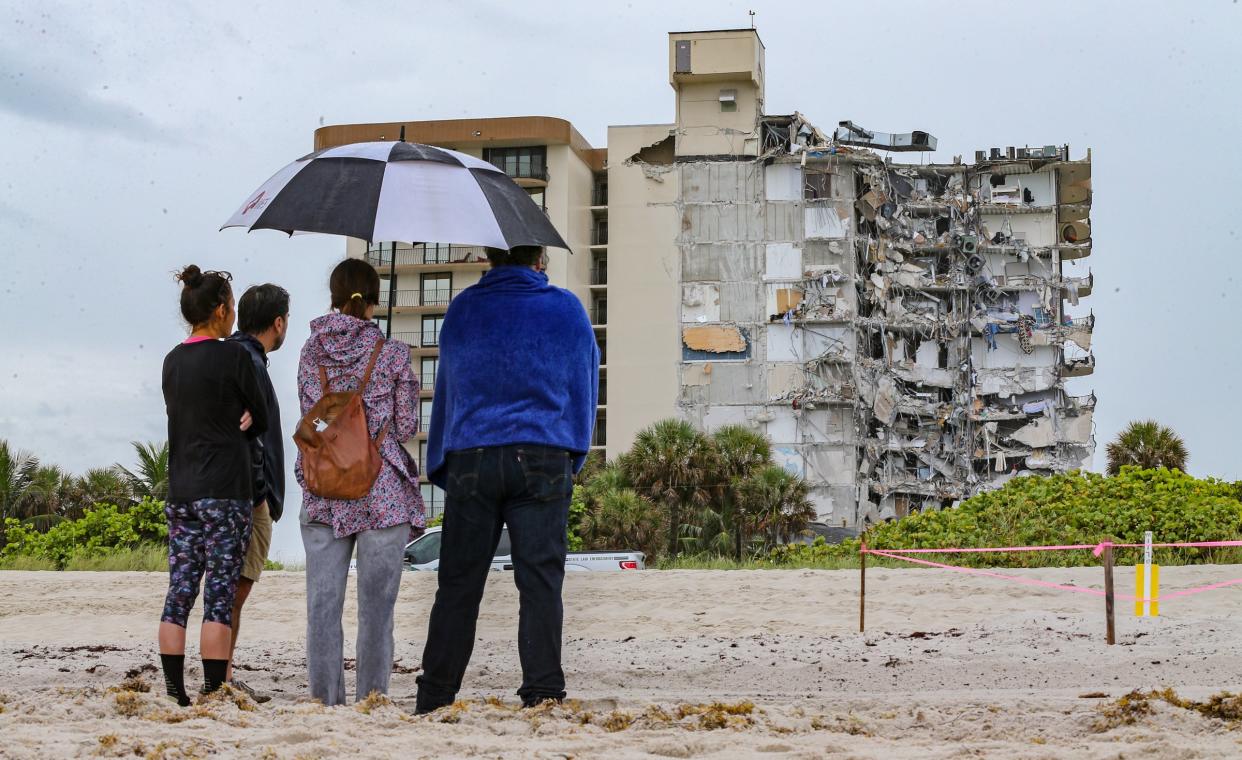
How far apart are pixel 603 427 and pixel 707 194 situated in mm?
12344

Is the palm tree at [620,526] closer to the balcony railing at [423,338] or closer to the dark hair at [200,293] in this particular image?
the balcony railing at [423,338]

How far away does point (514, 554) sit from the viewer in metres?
5.97

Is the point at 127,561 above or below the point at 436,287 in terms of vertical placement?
below

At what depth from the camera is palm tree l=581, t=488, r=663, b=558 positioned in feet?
135

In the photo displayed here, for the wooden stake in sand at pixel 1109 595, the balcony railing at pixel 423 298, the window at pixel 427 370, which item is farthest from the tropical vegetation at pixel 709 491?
the wooden stake in sand at pixel 1109 595

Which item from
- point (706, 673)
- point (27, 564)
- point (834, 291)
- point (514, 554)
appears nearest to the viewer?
point (514, 554)

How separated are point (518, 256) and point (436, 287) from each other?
211ft

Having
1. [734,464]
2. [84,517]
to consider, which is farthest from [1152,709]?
[734,464]

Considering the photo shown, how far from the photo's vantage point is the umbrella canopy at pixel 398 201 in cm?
632

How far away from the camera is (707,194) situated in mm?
68875

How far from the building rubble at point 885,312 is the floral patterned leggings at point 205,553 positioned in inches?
2402

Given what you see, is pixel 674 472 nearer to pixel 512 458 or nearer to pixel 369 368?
pixel 369 368

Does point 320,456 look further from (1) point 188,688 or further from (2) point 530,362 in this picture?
(1) point 188,688

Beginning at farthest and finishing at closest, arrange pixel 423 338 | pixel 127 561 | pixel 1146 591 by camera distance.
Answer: pixel 423 338, pixel 127 561, pixel 1146 591
